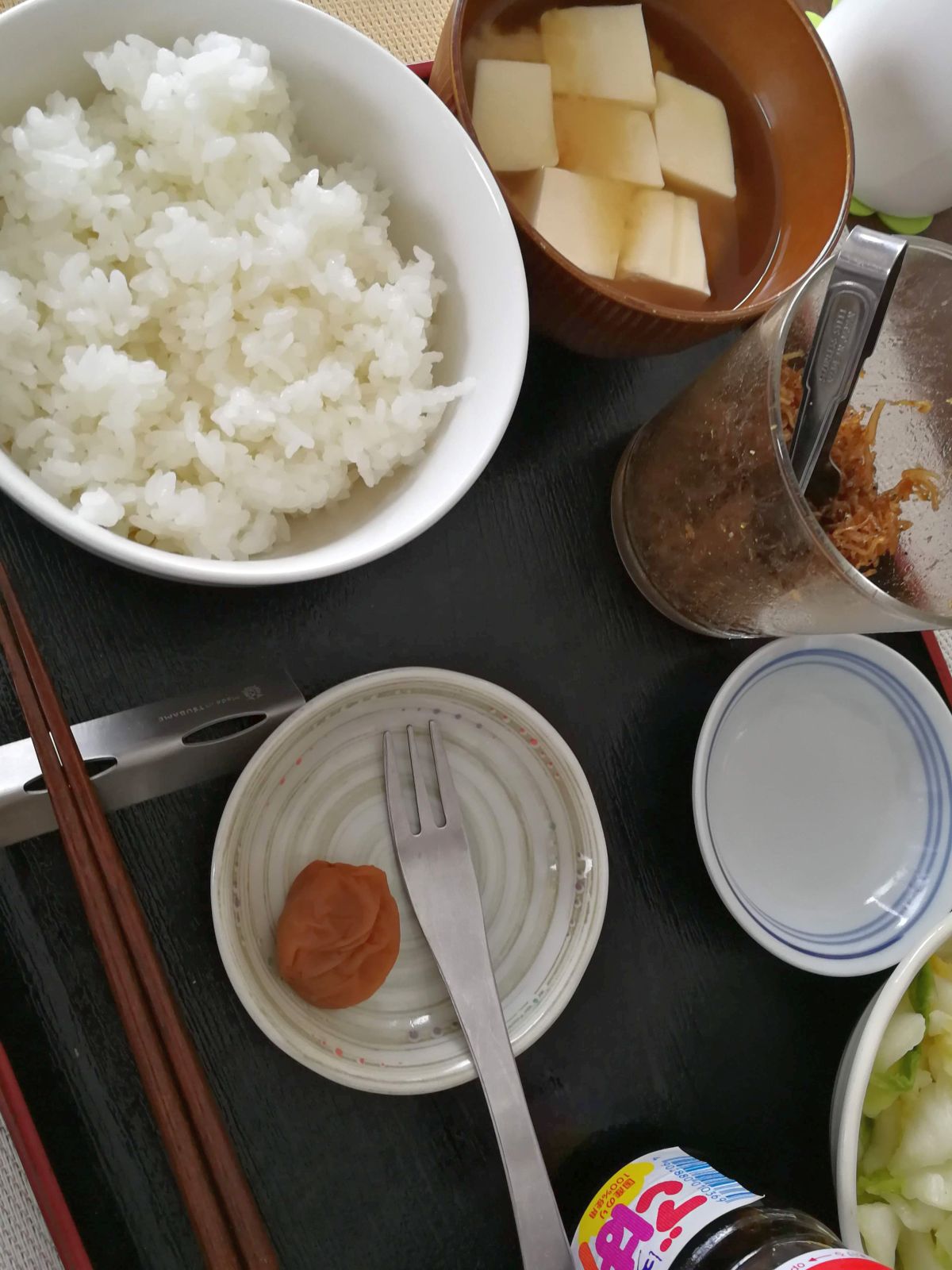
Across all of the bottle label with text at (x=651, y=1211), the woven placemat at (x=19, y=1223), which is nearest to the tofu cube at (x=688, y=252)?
the bottle label with text at (x=651, y=1211)

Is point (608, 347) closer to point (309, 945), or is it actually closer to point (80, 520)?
point (80, 520)

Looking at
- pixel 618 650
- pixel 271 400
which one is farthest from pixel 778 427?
pixel 271 400

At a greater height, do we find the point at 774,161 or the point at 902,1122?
the point at 774,161

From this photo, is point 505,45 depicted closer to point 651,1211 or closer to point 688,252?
point 688,252

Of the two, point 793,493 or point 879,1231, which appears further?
point 879,1231

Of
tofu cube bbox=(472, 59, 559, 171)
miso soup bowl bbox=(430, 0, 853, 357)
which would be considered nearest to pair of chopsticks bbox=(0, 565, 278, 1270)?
miso soup bowl bbox=(430, 0, 853, 357)

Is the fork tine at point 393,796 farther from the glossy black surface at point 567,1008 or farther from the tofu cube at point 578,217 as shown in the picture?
the tofu cube at point 578,217

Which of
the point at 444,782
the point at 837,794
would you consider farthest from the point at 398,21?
the point at 837,794
